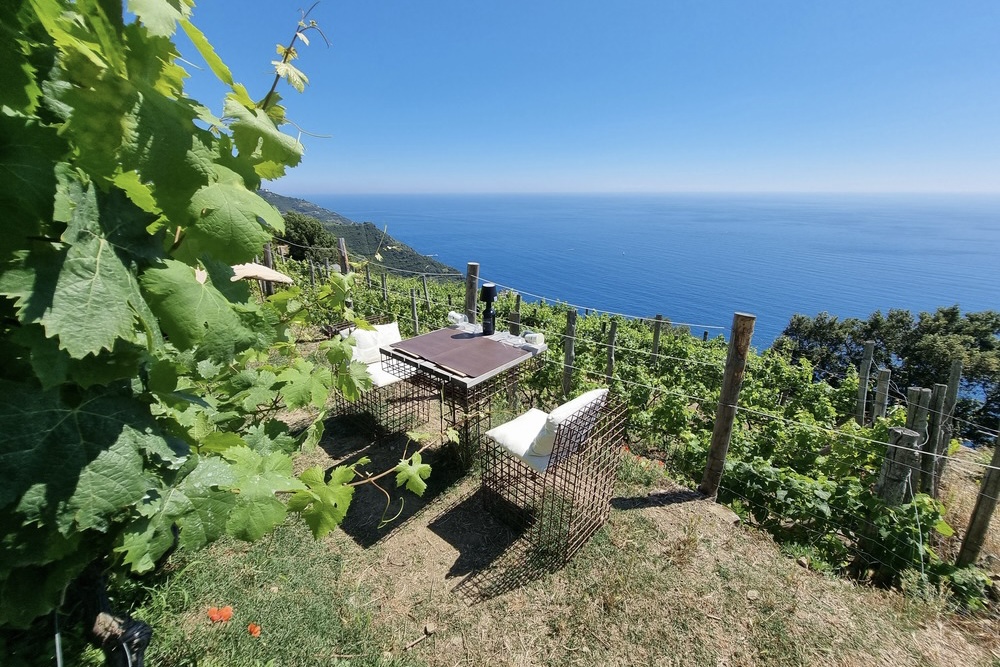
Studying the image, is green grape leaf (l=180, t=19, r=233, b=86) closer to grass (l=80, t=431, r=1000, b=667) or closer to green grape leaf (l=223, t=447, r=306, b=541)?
green grape leaf (l=223, t=447, r=306, b=541)

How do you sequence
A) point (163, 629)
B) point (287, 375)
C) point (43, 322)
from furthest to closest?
point (163, 629), point (287, 375), point (43, 322)

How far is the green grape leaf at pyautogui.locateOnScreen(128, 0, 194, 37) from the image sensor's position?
1.96ft

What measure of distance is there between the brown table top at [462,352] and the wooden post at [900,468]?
3509 mm

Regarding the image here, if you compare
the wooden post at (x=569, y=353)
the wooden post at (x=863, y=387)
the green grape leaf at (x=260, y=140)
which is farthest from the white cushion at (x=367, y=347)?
the wooden post at (x=863, y=387)

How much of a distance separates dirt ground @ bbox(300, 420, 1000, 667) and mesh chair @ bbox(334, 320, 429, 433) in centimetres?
144

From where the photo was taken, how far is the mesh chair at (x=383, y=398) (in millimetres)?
5434

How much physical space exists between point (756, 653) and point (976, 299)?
149ft

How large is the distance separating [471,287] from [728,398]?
370cm

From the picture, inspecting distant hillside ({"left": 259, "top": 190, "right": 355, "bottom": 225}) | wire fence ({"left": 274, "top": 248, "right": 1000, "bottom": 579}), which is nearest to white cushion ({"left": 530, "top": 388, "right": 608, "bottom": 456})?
wire fence ({"left": 274, "top": 248, "right": 1000, "bottom": 579})

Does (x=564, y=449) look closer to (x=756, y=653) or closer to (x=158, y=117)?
(x=756, y=653)

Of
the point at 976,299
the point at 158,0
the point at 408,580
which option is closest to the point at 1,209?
the point at 158,0

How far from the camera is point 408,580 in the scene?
343 centimetres

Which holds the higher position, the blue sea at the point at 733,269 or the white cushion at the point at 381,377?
the white cushion at the point at 381,377

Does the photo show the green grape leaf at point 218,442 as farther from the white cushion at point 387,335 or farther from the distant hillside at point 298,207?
the white cushion at point 387,335
